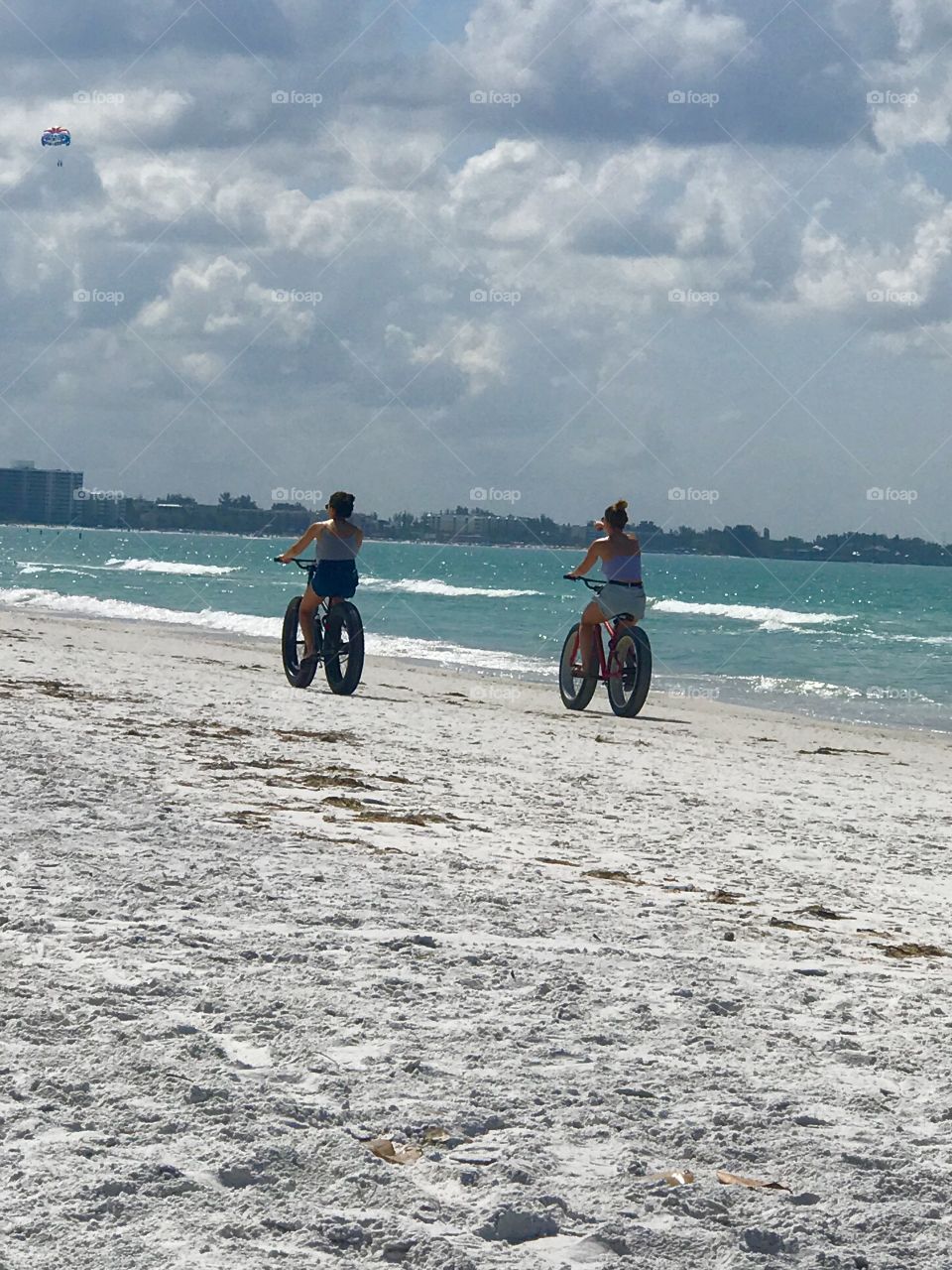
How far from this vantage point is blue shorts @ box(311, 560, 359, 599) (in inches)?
509

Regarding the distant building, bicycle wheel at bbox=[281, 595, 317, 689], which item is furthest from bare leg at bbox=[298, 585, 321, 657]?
the distant building

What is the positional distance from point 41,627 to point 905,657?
56.7 ft

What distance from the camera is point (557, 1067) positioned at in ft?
10.8

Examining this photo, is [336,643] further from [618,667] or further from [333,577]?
[618,667]

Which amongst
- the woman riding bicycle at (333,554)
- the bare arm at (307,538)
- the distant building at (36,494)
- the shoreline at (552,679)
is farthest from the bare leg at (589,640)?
the distant building at (36,494)

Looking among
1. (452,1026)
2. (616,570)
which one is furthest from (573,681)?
(452,1026)

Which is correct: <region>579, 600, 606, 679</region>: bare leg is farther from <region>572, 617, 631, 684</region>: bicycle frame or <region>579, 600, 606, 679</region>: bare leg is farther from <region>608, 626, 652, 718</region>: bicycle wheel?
<region>608, 626, 652, 718</region>: bicycle wheel

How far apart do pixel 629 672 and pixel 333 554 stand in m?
3.01

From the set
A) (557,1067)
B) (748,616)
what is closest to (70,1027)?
(557,1067)

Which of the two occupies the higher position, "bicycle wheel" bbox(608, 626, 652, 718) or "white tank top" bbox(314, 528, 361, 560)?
"white tank top" bbox(314, 528, 361, 560)

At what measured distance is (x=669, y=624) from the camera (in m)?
42.9

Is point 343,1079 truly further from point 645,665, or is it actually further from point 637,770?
point 645,665

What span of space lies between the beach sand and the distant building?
91008 millimetres

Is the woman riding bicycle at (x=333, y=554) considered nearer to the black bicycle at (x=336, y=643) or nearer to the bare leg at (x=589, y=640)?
the black bicycle at (x=336, y=643)
